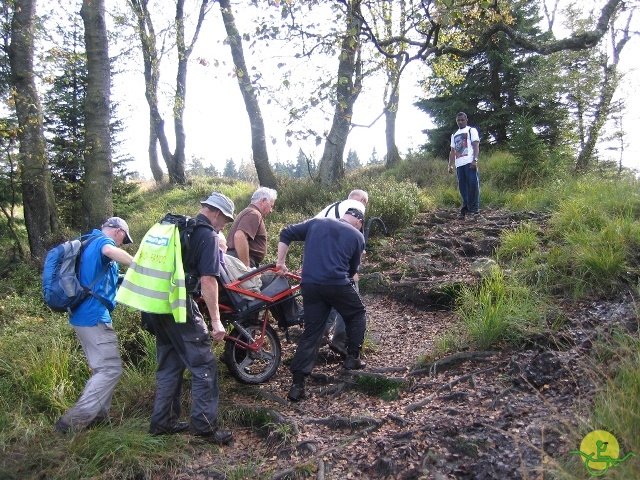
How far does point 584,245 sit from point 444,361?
2.56 m

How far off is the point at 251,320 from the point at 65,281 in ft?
5.95

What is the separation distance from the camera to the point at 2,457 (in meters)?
3.71

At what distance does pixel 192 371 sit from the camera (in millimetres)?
3971

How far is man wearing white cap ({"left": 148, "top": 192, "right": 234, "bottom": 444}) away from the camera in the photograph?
3.96m

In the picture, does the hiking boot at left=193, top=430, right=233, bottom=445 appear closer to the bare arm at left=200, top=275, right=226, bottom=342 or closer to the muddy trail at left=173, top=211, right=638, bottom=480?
the muddy trail at left=173, top=211, right=638, bottom=480

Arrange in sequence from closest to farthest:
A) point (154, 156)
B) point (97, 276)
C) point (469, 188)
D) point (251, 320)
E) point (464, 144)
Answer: point (97, 276)
point (251, 320)
point (464, 144)
point (469, 188)
point (154, 156)

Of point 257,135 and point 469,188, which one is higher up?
point 257,135

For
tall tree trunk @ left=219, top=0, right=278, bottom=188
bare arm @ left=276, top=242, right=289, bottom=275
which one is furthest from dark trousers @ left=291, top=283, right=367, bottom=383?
tall tree trunk @ left=219, top=0, right=278, bottom=188

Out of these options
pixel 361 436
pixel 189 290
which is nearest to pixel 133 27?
pixel 189 290

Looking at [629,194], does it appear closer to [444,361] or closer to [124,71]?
[444,361]

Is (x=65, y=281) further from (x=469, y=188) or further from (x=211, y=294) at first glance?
(x=469, y=188)

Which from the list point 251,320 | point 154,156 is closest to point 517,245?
point 251,320

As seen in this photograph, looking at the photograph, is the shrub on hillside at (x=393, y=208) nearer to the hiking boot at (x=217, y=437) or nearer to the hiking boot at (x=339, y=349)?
the hiking boot at (x=339, y=349)

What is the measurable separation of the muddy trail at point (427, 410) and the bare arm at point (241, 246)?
50.2 inches
